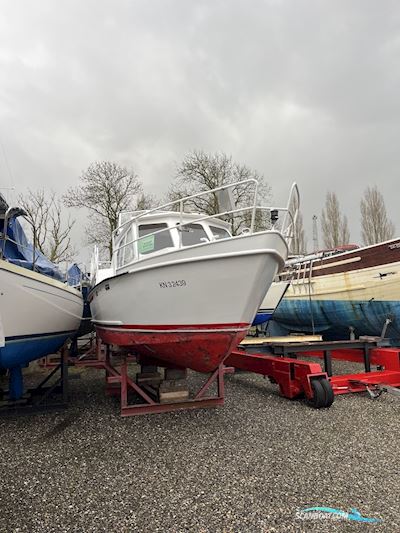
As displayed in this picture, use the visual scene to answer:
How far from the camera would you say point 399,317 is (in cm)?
920

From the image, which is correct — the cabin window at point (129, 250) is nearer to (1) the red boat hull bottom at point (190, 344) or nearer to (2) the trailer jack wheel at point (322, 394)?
(1) the red boat hull bottom at point (190, 344)

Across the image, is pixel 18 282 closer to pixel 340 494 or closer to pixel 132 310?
pixel 132 310

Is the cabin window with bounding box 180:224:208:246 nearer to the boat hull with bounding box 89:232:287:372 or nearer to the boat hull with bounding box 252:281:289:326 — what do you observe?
the boat hull with bounding box 89:232:287:372

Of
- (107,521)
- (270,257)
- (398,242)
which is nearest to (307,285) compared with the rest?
(398,242)

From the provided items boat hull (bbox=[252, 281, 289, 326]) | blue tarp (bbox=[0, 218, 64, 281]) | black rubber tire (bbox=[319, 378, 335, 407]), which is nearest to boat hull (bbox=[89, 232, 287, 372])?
black rubber tire (bbox=[319, 378, 335, 407])

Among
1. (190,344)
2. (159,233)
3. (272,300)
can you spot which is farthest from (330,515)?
(272,300)

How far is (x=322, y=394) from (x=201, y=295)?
2499mm

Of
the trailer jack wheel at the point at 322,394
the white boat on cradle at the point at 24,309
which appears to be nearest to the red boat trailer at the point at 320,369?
the trailer jack wheel at the point at 322,394

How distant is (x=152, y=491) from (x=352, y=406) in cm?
359

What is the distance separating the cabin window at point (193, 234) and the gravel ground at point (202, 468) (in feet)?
8.22

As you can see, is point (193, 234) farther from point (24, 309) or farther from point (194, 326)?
point (24, 309)

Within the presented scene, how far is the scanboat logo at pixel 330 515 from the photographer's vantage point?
2.73m

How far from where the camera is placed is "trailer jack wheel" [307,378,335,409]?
536 cm

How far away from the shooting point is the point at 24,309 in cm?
461
